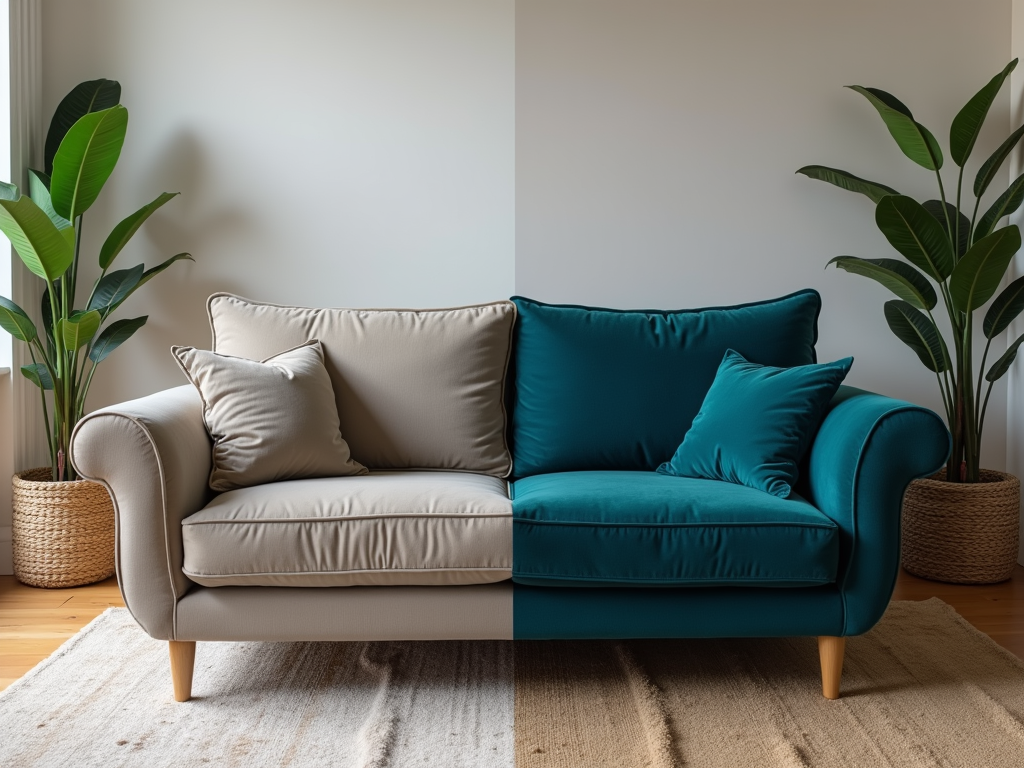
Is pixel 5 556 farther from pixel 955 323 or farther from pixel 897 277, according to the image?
pixel 955 323

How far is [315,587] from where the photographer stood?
1.89 m

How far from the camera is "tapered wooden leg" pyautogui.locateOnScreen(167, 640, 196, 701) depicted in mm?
1902

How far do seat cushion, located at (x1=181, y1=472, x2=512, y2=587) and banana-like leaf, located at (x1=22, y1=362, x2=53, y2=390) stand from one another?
4.03 feet

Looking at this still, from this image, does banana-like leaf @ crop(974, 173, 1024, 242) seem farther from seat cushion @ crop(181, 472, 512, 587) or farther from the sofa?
seat cushion @ crop(181, 472, 512, 587)

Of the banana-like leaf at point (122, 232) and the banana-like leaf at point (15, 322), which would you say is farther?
the banana-like leaf at point (122, 232)

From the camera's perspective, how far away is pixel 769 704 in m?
1.91

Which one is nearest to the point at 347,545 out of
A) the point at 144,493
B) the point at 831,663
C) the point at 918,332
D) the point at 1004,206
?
the point at 144,493

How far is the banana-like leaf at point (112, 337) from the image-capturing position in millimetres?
2803

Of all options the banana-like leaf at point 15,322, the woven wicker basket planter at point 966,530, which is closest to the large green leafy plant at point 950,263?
the woven wicker basket planter at point 966,530

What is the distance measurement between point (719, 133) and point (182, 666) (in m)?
2.36

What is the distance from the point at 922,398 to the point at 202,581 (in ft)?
8.27

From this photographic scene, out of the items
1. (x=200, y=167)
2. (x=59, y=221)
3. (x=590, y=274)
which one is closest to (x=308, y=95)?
(x=200, y=167)

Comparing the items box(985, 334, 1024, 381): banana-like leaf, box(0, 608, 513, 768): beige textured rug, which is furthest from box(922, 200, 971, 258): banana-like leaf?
box(0, 608, 513, 768): beige textured rug

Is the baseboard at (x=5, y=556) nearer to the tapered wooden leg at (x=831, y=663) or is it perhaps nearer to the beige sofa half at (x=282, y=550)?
the beige sofa half at (x=282, y=550)
